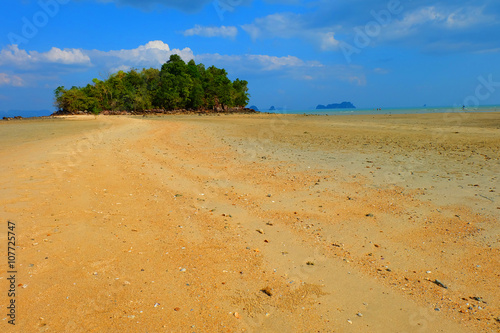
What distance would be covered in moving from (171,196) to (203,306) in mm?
3780

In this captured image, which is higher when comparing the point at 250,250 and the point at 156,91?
the point at 156,91

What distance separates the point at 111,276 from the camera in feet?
11.8

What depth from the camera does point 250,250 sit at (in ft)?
14.5

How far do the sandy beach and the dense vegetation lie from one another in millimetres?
52497

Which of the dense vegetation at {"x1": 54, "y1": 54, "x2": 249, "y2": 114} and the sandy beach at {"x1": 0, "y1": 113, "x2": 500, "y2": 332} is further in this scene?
the dense vegetation at {"x1": 54, "y1": 54, "x2": 249, "y2": 114}

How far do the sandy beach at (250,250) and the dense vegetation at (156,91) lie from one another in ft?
172

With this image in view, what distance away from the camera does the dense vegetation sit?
181 ft

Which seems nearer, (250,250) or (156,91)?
(250,250)

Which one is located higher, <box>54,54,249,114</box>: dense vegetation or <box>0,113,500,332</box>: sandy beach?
<box>54,54,249,114</box>: dense vegetation

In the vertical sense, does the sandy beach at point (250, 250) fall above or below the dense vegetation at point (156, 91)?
below

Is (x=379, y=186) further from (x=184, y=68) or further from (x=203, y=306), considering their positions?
(x=184, y=68)

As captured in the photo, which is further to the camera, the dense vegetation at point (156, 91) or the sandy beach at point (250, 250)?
the dense vegetation at point (156, 91)

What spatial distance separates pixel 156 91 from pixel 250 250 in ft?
213

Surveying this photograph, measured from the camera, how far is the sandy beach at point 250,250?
10.1 ft
